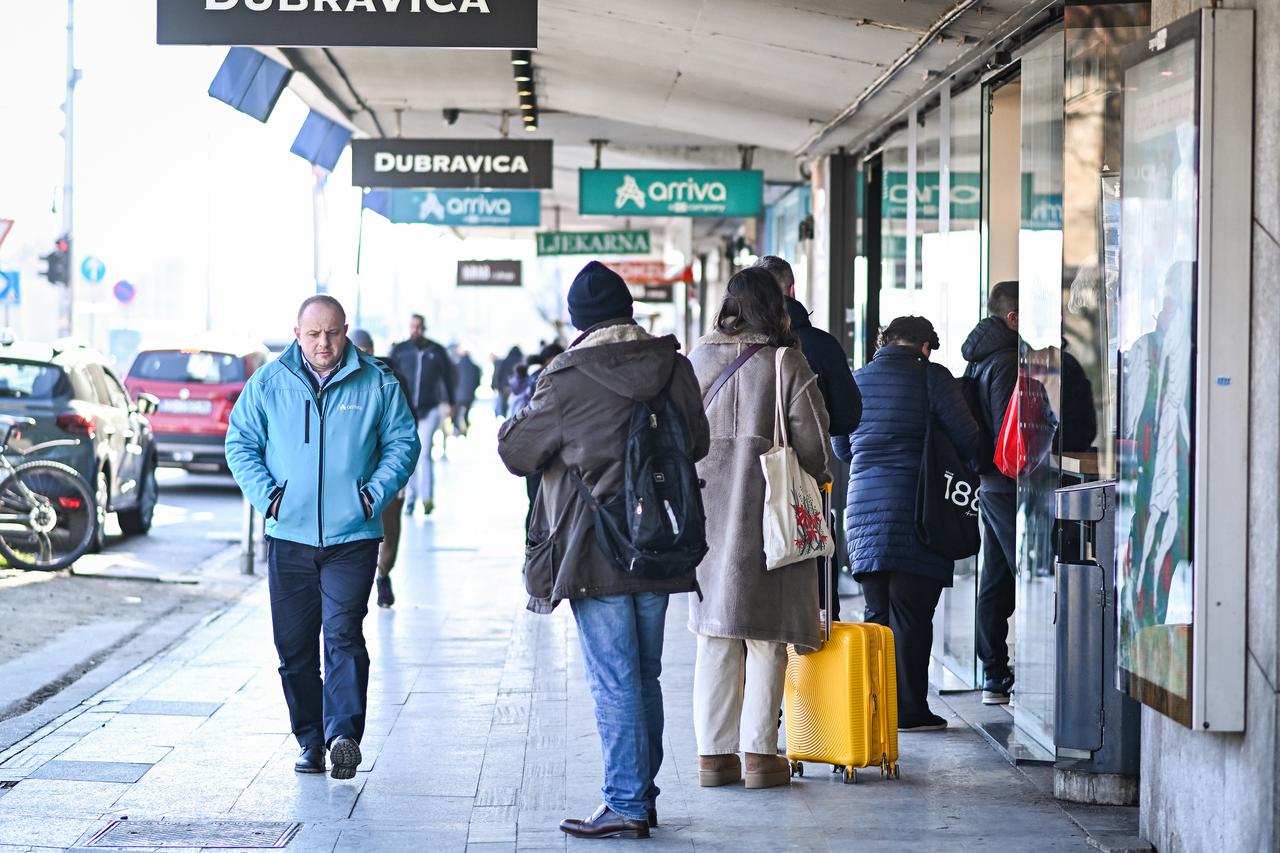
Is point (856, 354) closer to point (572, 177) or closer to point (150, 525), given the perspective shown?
point (150, 525)

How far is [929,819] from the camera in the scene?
6156mm

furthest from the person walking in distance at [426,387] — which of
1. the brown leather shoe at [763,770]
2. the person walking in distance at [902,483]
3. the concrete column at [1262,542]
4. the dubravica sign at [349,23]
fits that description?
the concrete column at [1262,542]

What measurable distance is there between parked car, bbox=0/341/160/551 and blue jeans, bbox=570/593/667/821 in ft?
27.5

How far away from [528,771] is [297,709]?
92 centimetres

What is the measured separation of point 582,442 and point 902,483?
2231mm

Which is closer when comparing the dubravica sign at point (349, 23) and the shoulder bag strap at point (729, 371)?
the shoulder bag strap at point (729, 371)

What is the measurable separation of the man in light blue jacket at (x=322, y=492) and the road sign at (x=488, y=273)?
22761 mm

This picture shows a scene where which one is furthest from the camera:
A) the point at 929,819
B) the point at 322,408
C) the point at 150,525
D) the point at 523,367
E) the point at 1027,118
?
the point at 150,525

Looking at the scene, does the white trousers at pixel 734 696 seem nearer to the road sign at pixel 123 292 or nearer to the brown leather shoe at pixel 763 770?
the brown leather shoe at pixel 763 770

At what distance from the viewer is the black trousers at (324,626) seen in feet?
22.0

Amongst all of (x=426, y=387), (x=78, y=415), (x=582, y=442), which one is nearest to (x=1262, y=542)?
(x=582, y=442)

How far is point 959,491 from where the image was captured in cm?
742

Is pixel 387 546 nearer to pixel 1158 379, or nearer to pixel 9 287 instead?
pixel 1158 379

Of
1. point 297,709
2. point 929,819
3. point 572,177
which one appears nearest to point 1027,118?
point 929,819
